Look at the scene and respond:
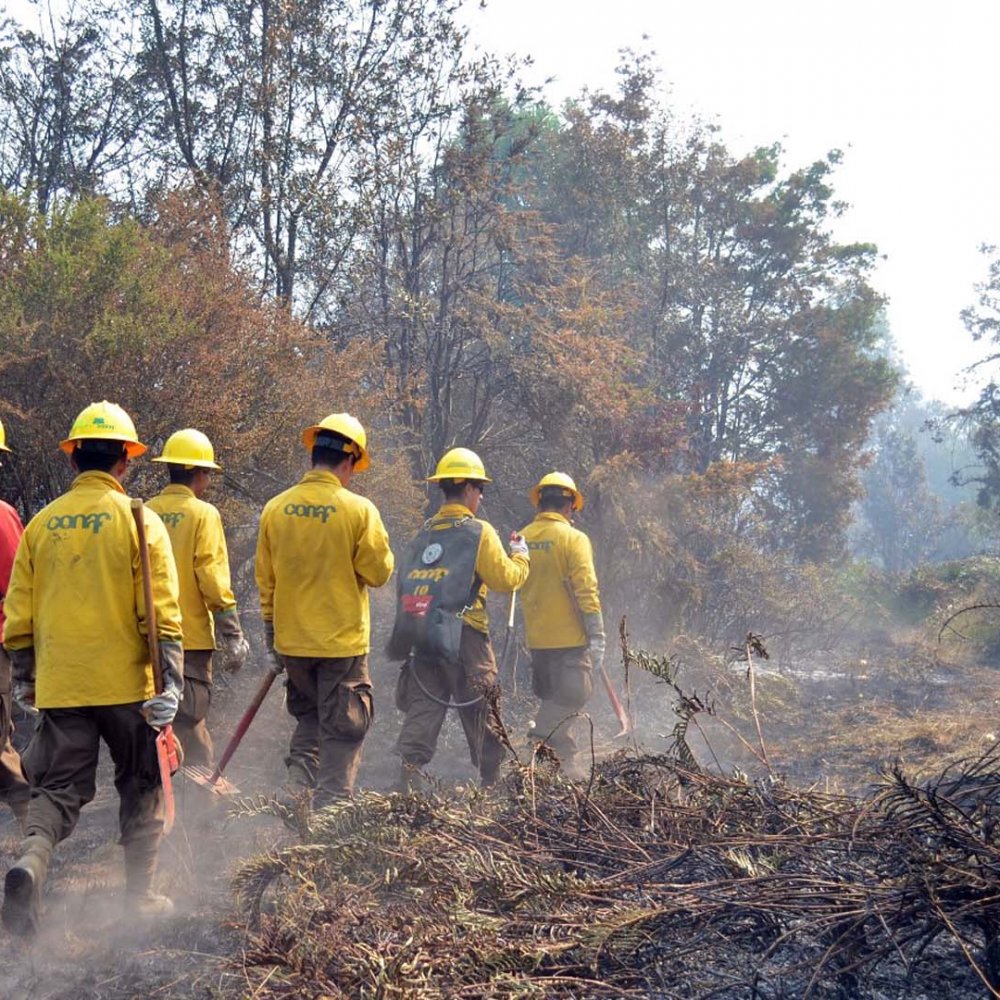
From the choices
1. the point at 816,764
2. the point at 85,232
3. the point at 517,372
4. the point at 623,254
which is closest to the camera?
the point at 85,232

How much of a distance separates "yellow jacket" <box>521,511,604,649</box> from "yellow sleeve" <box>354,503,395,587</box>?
182 cm

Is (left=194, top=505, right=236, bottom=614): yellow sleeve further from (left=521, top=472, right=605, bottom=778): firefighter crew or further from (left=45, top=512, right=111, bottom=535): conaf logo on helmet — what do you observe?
(left=521, top=472, right=605, bottom=778): firefighter crew

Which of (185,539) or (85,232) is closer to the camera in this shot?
(185,539)

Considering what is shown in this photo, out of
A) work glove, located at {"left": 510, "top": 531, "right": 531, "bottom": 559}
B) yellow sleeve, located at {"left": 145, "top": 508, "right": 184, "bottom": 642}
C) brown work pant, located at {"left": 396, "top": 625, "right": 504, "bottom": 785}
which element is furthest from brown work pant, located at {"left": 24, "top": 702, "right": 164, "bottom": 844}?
Result: work glove, located at {"left": 510, "top": 531, "right": 531, "bottom": 559}

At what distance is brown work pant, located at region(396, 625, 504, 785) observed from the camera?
6113 millimetres

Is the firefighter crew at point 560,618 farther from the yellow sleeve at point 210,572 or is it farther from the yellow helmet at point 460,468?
the yellow sleeve at point 210,572

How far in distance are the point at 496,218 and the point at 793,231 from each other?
44.6 feet

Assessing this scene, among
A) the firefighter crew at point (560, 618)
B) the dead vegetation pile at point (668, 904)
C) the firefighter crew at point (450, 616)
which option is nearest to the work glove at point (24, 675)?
the dead vegetation pile at point (668, 904)

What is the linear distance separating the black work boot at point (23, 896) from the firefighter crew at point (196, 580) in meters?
1.66

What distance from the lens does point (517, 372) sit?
420 inches

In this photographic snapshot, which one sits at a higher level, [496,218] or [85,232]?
[496,218]

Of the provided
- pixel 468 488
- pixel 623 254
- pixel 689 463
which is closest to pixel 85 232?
pixel 468 488

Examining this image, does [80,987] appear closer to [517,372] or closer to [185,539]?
[185,539]

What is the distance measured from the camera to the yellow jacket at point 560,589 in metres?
6.96
